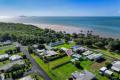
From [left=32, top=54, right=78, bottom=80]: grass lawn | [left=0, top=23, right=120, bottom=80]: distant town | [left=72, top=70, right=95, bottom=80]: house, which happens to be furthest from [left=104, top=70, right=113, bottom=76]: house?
[left=32, top=54, right=78, bottom=80]: grass lawn

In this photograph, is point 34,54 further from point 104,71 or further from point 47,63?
point 104,71

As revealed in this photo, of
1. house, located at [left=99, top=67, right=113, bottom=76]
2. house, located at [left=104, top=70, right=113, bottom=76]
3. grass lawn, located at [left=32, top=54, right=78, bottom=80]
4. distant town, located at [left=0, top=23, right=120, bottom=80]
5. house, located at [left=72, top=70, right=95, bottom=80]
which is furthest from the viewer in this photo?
grass lawn, located at [left=32, top=54, right=78, bottom=80]

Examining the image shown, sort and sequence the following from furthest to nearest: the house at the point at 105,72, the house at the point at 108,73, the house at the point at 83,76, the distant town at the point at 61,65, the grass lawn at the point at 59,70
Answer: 1. the grass lawn at the point at 59,70
2. the house at the point at 105,72
3. the house at the point at 108,73
4. the distant town at the point at 61,65
5. the house at the point at 83,76

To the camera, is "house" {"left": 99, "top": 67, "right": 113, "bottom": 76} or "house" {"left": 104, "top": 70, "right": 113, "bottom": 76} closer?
"house" {"left": 104, "top": 70, "right": 113, "bottom": 76}

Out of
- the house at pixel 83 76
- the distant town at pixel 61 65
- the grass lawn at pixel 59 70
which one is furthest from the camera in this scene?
the grass lawn at pixel 59 70

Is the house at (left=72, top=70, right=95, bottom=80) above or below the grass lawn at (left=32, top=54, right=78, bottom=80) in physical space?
above

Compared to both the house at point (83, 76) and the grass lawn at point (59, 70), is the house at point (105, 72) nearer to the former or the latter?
the house at point (83, 76)

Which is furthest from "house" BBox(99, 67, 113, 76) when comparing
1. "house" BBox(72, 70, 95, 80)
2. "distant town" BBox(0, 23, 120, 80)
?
"house" BBox(72, 70, 95, 80)

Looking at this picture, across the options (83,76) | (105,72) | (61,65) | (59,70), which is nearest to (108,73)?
(105,72)

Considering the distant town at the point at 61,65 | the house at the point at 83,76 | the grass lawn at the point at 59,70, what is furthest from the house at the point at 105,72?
the grass lawn at the point at 59,70

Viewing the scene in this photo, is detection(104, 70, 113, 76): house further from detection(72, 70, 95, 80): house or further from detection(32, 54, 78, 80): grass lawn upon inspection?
detection(32, 54, 78, 80): grass lawn

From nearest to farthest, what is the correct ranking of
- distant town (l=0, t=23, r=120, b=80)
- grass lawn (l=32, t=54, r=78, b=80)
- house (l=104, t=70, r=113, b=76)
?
distant town (l=0, t=23, r=120, b=80)
house (l=104, t=70, r=113, b=76)
grass lawn (l=32, t=54, r=78, b=80)
